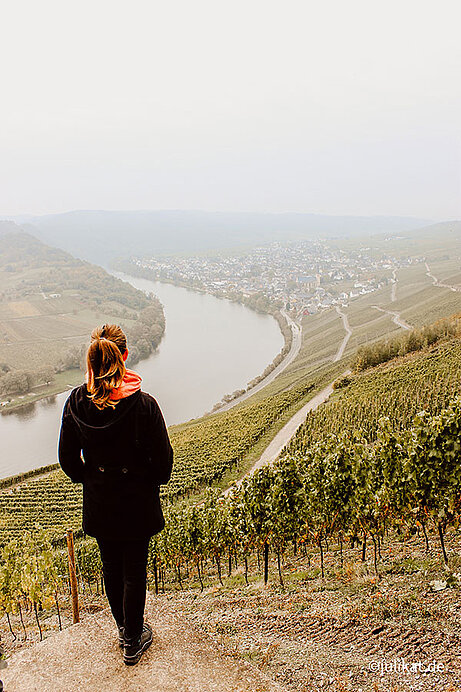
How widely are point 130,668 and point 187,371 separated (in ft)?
244

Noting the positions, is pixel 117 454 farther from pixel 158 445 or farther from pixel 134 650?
pixel 134 650

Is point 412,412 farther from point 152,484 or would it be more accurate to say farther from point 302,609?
point 152,484

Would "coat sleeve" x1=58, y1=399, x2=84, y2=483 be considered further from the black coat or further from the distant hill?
the distant hill

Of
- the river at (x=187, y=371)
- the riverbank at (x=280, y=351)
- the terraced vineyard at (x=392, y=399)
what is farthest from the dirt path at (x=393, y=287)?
the terraced vineyard at (x=392, y=399)

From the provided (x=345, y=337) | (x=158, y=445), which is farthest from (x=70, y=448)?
(x=345, y=337)

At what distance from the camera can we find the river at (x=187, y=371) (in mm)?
53022

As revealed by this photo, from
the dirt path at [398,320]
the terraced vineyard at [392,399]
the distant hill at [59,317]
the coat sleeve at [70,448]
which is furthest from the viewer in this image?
the distant hill at [59,317]

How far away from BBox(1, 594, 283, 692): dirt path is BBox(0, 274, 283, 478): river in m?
45.4

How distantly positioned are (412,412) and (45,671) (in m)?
24.0

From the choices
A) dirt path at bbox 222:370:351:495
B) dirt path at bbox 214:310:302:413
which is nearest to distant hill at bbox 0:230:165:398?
dirt path at bbox 214:310:302:413

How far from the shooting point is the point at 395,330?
73125 millimetres

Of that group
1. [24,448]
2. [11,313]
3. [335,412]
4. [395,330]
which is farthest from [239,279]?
[335,412]

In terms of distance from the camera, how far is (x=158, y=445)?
314 centimetres

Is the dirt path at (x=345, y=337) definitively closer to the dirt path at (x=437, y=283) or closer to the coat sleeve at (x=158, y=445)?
the dirt path at (x=437, y=283)
